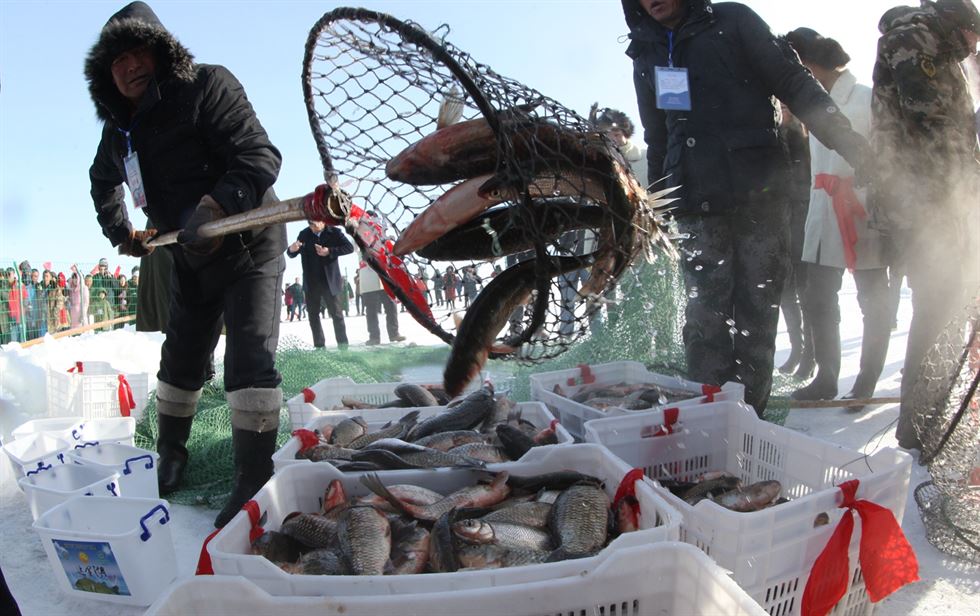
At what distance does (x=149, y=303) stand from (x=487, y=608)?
784 cm

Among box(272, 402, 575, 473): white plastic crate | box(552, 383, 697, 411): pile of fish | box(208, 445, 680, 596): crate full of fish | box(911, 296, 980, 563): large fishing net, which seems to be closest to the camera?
box(208, 445, 680, 596): crate full of fish

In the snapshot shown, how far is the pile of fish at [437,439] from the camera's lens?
9.31ft

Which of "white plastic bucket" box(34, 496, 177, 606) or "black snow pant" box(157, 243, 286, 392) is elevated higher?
"black snow pant" box(157, 243, 286, 392)

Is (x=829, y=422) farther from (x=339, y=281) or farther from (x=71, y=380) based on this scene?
(x=339, y=281)

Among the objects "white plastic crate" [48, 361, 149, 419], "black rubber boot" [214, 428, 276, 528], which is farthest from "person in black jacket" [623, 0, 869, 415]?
"white plastic crate" [48, 361, 149, 419]

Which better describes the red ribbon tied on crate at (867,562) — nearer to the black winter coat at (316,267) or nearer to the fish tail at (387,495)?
the fish tail at (387,495)

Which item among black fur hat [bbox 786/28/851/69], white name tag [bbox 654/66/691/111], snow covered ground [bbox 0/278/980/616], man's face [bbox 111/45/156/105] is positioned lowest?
snow covered ground [bbox 0/278/980/616]

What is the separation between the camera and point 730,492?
271 cm

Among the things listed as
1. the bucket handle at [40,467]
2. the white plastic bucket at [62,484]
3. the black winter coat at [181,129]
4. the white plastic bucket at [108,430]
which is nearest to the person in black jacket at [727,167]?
the black winter coat at [181,129]

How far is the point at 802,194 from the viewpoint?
5.58 metres

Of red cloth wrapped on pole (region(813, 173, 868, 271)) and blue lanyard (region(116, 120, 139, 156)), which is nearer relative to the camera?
blue lanyard (region(116, 120, 139, 156))

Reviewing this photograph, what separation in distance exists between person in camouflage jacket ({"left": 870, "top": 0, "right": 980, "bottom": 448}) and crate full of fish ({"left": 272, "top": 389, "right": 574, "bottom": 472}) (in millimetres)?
2355

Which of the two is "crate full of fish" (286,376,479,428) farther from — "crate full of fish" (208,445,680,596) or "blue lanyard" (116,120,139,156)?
"blue lanyard" (116,120,139,156)

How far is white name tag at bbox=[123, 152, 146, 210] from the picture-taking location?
3666mm
